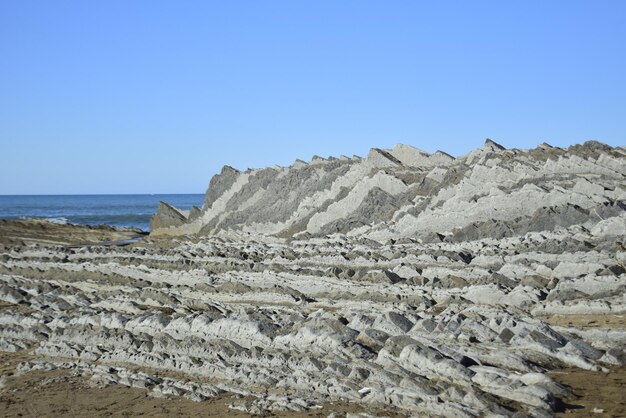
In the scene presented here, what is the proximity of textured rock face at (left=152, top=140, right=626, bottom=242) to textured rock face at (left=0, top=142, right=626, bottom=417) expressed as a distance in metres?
0.07

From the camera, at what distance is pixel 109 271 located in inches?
628

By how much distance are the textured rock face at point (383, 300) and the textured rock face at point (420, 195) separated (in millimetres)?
66

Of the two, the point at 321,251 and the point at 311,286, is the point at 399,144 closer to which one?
the point at 321,251

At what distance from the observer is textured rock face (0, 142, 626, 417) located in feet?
26.4

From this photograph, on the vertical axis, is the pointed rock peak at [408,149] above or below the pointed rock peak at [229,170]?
above

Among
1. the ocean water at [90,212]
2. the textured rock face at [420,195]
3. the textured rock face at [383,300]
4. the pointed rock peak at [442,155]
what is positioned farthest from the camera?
the ocean water at [90,212]

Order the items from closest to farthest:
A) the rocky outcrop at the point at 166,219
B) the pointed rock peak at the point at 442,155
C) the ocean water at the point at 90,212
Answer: the pointed rock peak at the point at 442,155, the rocky outcrop at the point at 166,219, the ocean water at the point at 90,212

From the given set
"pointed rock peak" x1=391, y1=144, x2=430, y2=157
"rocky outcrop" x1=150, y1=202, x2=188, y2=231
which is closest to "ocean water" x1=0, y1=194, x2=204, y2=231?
"rocky outcrop" x1=150, y1=202, x2=188, y2=231

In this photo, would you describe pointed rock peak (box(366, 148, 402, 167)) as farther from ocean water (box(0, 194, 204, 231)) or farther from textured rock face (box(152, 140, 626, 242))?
ocean water (box(0, 194, 204, 231))

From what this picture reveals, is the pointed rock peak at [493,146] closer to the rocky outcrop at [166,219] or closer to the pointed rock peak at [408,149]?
the pointed rock peak at [408,149]

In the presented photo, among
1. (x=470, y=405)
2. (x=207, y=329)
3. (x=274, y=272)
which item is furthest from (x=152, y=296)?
(x=470, y=405)

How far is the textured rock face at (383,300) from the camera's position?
26.4 ft

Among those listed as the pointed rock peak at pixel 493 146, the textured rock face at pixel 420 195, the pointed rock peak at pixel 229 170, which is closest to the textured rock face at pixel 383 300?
the textured rock face at pixel 420 195

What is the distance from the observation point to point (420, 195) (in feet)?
67.6
